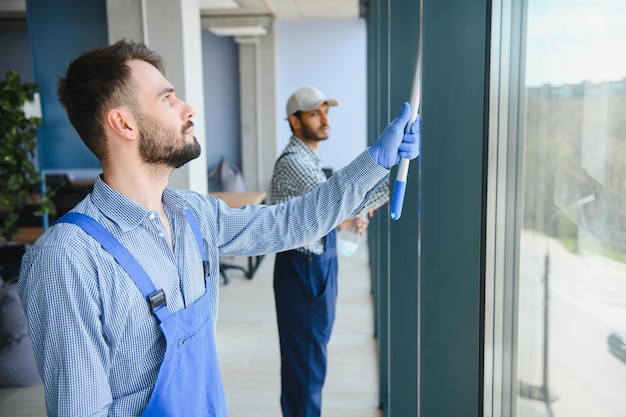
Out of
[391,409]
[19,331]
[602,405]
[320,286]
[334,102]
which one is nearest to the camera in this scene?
[602,405]

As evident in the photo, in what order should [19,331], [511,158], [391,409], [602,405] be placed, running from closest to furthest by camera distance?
[602,405]
[511,158]
[391,409]
[19,331]

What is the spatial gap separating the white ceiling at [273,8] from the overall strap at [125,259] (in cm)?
602

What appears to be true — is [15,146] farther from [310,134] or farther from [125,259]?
[125,259]

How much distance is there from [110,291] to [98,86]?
1.45 ft

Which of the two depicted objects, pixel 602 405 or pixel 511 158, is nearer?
pixel 602 405

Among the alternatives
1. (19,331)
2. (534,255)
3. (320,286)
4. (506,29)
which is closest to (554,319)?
(534,255)

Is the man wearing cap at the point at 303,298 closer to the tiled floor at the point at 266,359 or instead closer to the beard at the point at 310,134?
the beard at the point at 310,134

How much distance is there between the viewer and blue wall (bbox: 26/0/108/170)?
13.3 ft

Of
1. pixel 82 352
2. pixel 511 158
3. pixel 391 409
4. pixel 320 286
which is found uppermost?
pixel 511 158

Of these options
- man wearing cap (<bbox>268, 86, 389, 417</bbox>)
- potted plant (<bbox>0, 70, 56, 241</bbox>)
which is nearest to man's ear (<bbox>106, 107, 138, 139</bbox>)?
man wearing cap (<bbox>268, 86, 389, 417</bbox>)

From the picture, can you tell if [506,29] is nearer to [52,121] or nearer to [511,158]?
[511,158]

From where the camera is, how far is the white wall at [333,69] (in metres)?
8.63

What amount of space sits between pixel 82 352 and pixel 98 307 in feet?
0.30

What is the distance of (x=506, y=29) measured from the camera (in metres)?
1.27
